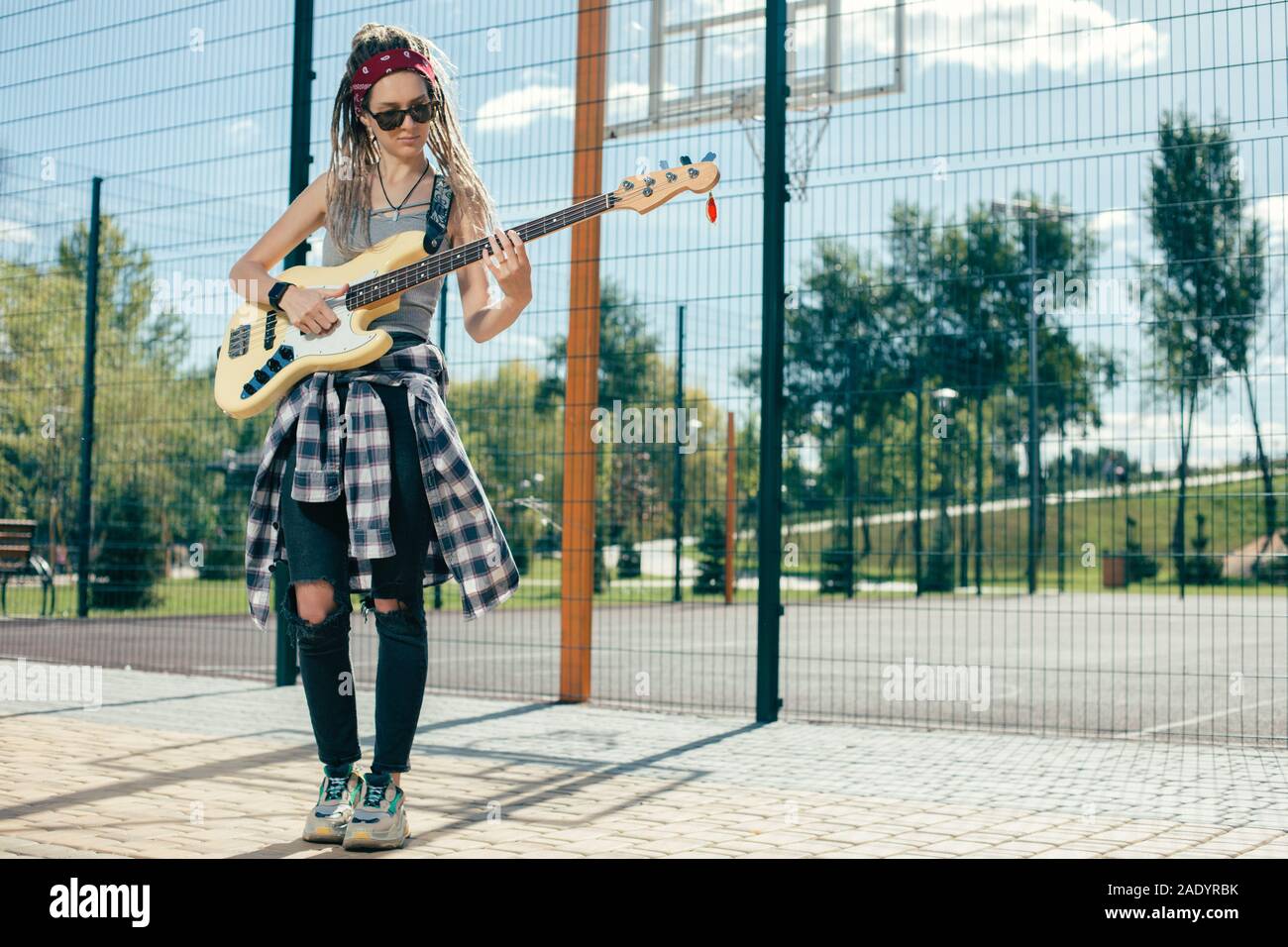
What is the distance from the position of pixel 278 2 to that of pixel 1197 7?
16.1 ft

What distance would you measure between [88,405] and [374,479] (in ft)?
26.5

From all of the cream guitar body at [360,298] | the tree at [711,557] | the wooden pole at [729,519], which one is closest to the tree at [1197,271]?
the cream guitar body at [360,298]

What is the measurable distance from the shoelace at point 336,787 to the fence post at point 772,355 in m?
3.21

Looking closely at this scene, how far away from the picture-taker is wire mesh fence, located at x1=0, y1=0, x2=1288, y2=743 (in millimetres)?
6160

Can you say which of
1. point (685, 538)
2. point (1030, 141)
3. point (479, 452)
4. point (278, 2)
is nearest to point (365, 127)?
point (1030, 141)

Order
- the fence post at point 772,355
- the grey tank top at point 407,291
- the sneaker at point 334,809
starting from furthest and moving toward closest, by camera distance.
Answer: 1. the fence post at point 772,355
2. the grey tank top at point 407,291
3. the sneaker at point 334,809

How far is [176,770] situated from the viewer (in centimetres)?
486

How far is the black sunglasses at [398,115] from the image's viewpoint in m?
3.70

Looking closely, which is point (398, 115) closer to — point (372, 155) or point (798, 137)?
point (372, 155)

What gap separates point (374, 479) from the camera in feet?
11.2

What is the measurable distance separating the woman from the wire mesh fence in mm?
561

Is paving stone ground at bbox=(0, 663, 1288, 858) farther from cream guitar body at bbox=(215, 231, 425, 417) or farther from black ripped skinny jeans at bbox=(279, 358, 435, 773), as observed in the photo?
cream guitar body at bbox=(215, 231, 425, 417)

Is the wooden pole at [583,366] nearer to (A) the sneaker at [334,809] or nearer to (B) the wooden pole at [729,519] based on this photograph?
(A) the sneaker at [334,809]
